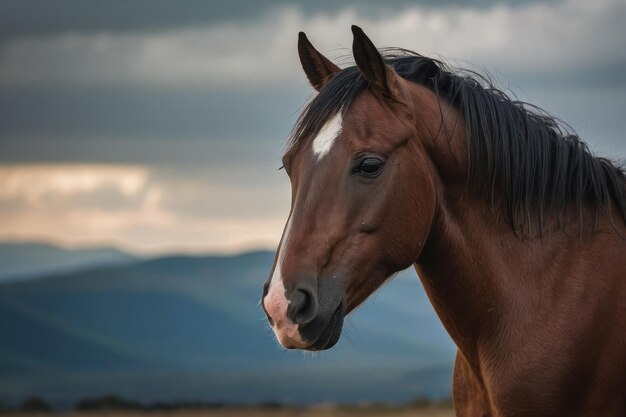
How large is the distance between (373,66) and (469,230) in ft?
3.82

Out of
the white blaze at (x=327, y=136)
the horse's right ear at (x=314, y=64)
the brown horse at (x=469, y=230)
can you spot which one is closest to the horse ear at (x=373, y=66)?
the brown horse at (x=469, y=230)

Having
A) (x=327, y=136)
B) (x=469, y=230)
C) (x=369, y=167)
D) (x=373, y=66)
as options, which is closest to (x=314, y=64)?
(x=373, y=66)

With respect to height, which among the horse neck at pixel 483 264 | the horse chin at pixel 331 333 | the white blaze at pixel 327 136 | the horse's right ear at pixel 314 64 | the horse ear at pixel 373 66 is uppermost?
the horse's right ear at pixel 314 64

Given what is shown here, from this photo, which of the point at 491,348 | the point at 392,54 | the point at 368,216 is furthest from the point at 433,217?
the point at 392,54

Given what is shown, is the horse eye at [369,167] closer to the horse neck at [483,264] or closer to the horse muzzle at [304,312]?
the horse neck at [483,264]

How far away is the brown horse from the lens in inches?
214

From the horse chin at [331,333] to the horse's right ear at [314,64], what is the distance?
1723mm

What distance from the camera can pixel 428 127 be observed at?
19.1 ft

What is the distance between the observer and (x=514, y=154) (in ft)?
19.6

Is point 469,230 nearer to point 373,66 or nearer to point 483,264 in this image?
point 483,264

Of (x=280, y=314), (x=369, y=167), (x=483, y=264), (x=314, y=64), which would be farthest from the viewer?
(x=314, y=64)

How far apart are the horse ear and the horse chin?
1.35 meters

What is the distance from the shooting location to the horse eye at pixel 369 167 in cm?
547

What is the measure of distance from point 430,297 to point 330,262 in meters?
1.10
